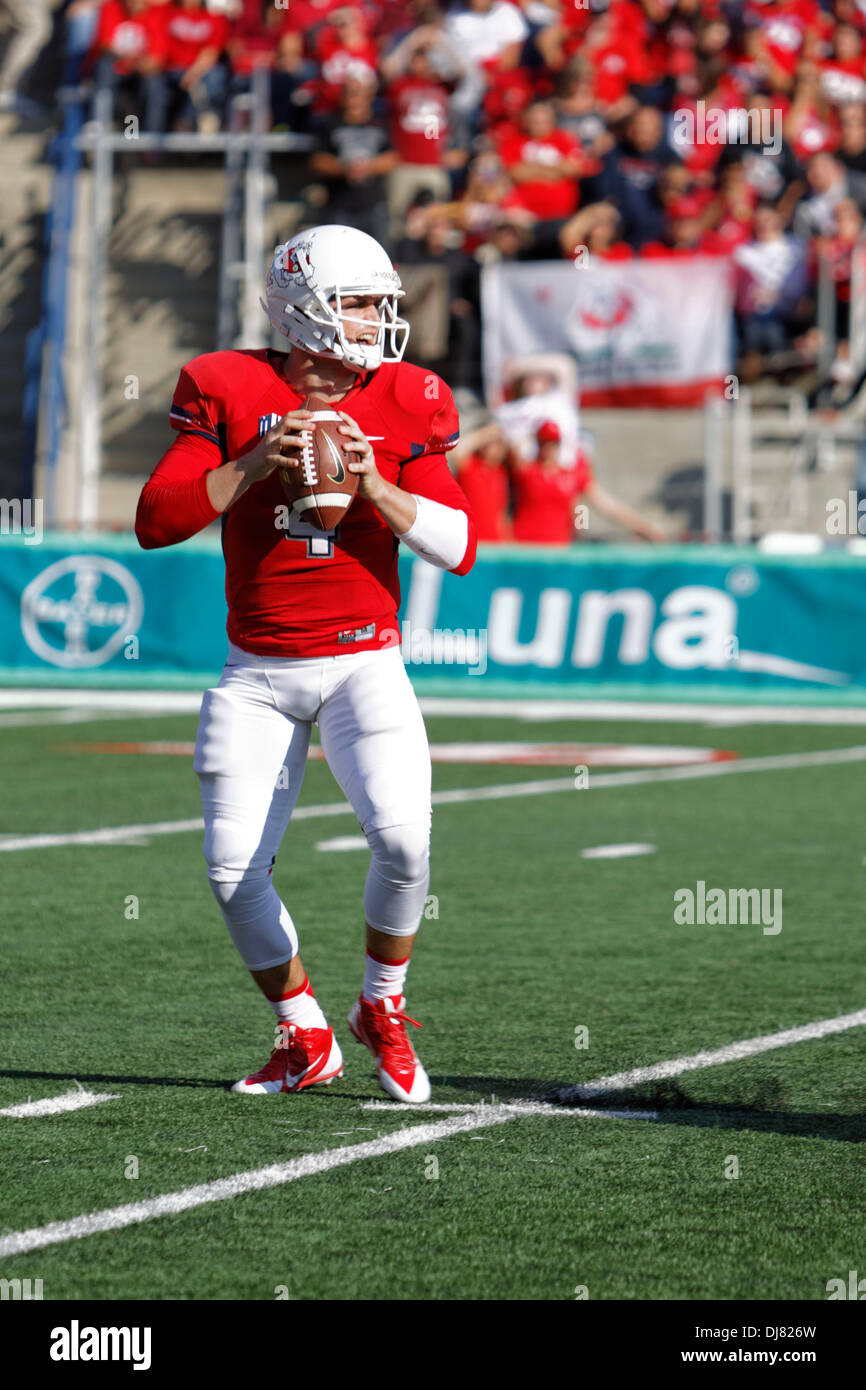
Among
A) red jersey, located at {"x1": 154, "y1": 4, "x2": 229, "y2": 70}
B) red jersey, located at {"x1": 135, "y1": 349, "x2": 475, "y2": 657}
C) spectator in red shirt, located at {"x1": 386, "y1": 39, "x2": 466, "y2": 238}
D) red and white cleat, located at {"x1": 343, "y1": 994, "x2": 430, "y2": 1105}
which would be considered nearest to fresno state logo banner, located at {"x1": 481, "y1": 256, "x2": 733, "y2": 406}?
spectator in red shirt, located at {"x1": 386, "y1": 39, "x2": 466, "y2": 238}

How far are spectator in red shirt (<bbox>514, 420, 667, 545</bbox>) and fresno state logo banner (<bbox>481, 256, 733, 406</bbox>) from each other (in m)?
1.71

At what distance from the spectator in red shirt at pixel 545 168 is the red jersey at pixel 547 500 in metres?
3.04

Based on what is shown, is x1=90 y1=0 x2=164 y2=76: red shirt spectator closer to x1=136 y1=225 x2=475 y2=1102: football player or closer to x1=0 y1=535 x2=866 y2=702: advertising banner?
x1=0 y1=535 x2=866 y2=702: advertising banner

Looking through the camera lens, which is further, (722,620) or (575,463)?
(575,463)

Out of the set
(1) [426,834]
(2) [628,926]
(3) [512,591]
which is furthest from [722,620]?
(1) [426,834]

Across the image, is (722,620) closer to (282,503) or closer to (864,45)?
(864,45)

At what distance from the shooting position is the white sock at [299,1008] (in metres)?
5.30

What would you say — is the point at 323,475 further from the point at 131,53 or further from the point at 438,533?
the point at 131,53

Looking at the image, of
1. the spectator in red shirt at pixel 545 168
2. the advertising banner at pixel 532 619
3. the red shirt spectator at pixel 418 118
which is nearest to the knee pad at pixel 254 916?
the advertising banner at pixel 532 619

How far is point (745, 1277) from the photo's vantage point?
3939 millimetres

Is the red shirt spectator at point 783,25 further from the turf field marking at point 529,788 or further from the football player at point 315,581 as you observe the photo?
the football player at point 315,581

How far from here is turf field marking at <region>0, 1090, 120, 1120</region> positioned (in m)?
5.11
